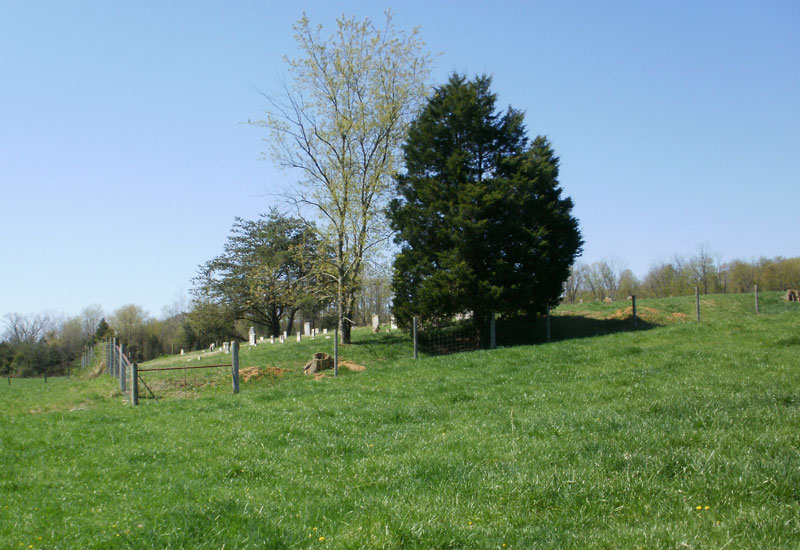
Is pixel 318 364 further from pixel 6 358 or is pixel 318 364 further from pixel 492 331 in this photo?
pixel 6 358

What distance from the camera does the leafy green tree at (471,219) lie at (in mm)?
22438

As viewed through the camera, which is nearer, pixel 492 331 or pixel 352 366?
pixel 352 366

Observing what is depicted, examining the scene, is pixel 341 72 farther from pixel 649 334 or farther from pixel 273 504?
pixel 273 504

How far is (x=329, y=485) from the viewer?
20.8 ft

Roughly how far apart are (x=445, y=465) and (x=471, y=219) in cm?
1679

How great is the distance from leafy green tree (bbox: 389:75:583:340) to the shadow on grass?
1331 mm

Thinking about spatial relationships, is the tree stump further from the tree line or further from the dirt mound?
the tree line

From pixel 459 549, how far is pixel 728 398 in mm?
6481

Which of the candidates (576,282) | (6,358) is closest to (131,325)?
(6,358)

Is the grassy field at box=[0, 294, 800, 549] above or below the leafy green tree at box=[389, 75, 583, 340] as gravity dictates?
below

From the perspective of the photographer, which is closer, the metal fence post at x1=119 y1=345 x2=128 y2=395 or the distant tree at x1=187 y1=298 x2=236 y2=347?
the metal fence post at x1=119 y1=345 x2=128 y2=395

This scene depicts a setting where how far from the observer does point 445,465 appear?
21.5 feet

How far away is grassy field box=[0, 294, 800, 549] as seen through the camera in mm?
4762

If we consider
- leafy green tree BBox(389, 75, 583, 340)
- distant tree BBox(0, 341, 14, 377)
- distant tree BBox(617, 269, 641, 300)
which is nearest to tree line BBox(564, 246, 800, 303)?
distant tree BBox(617, 269, 641, 300)
